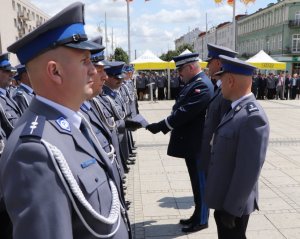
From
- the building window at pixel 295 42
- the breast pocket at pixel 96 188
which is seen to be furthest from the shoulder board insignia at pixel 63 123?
the building window at pixel 295 42

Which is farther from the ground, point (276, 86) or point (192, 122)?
point (192, 122)

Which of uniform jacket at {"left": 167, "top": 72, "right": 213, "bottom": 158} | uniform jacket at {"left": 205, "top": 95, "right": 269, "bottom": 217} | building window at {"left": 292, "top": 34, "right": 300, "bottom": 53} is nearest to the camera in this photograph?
uniform jacket at {"left": 205, "top": 95, "right": 269, "bottom": 217}

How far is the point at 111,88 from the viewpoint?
590cm

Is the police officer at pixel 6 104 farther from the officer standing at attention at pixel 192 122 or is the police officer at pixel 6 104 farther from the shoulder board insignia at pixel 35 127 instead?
the shoulder board insignia at pixel 35 127

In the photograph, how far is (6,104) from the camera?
18.2 feet

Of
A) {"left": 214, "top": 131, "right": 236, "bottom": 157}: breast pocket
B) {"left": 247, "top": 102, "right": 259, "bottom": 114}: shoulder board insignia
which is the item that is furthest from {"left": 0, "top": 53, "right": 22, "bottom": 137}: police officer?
{"left": 247, "top": 102, "right": 259, "bottom": 114}: shoulder board insignia

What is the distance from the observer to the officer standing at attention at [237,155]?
2.63 meters

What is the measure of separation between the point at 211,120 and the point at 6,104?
11.6 feet

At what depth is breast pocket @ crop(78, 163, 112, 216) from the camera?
133cm

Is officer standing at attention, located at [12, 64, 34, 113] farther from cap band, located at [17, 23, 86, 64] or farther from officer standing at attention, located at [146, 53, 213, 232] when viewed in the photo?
cap band, located at [17, 23, 86, 64]

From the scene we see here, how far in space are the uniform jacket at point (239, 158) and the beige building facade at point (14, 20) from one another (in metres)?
39.3

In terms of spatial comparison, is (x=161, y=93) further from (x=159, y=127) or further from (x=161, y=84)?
(x=159, y=127)

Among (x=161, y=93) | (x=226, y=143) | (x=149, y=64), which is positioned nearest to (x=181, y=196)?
(x=226, y=143)

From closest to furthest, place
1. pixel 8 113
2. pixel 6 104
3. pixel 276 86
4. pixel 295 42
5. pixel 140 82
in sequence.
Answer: pixel 8 113, pixel 6 104, pixel 140 82, pixel 276 86, pixel 295 42
